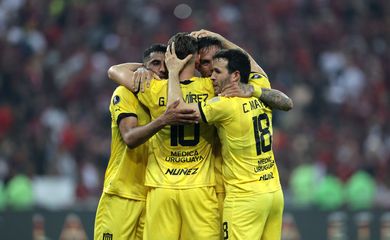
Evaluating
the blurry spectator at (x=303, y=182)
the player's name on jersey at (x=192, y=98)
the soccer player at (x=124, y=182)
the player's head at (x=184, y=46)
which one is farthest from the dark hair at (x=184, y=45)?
the blurry spectator at (x=303, y=182)

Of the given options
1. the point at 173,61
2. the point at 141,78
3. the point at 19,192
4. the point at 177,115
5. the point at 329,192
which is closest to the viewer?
the point at 177,115

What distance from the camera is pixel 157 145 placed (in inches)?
368

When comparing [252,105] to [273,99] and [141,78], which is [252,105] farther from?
[141,78]

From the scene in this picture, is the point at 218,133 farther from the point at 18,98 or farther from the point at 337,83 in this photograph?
the point at 337,83

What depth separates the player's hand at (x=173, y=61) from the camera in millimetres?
9031

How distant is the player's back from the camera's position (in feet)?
30.0

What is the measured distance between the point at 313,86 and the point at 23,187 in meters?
6.71

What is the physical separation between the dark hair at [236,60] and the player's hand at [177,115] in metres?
0.52

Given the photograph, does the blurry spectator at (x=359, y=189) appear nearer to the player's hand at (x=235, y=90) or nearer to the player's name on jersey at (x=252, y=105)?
the player's name on jersey at (x=252, y=105)

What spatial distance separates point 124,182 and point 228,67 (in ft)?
4.86

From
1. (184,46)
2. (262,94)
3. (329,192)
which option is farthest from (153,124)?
(329,192)

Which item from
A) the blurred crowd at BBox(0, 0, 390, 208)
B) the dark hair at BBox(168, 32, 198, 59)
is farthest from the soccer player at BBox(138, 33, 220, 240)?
the blurred crowd at BBox(0, 0, 390, 208)

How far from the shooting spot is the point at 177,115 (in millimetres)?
8859

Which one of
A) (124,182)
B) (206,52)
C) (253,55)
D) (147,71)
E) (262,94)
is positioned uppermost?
(253,55)
